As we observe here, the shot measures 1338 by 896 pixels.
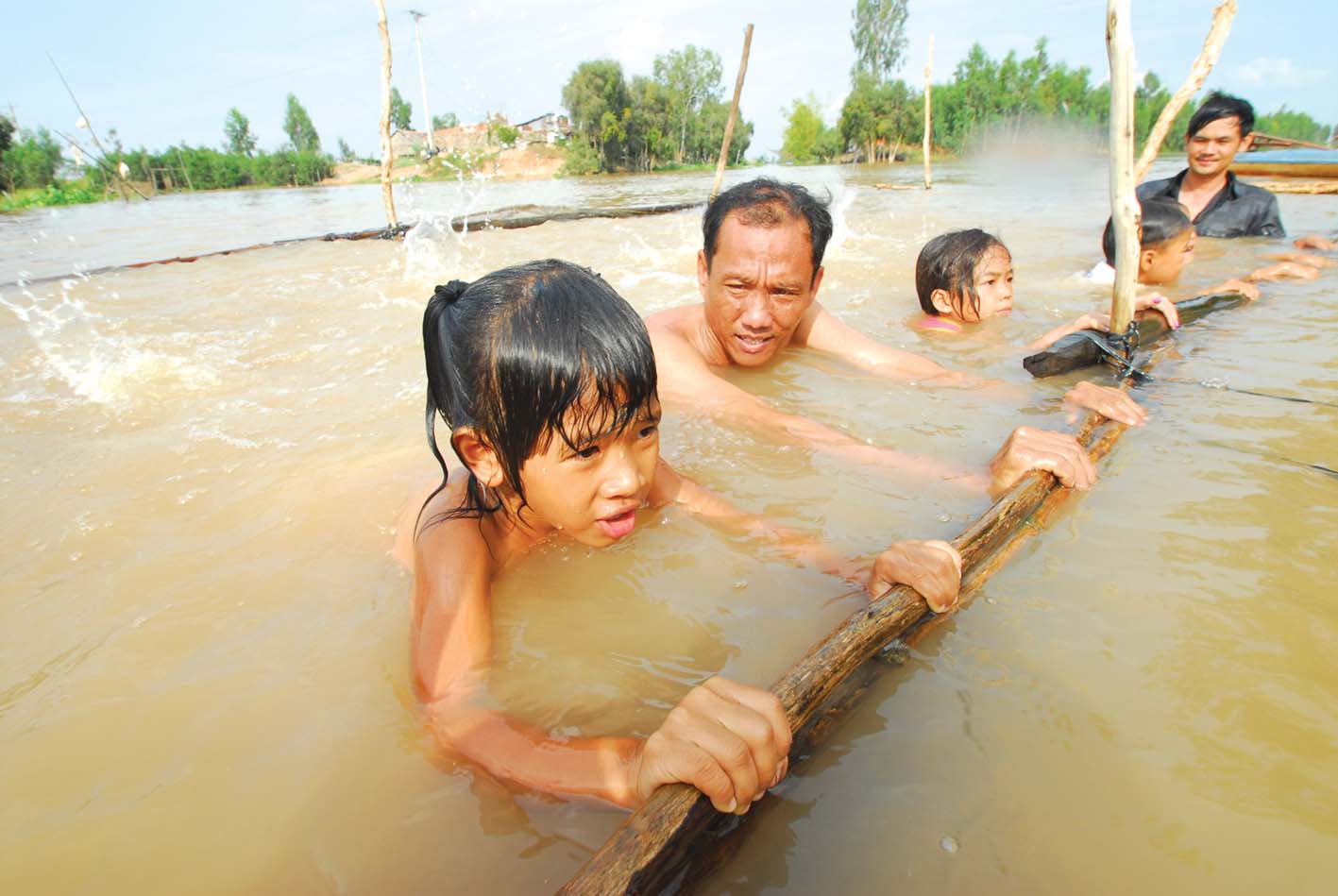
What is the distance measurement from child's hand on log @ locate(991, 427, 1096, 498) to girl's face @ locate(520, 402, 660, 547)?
1299mm

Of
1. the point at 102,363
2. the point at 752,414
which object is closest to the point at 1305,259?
the point at 752,414

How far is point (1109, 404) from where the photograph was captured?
296 cm

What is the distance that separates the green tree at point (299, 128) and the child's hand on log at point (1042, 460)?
83.5 metres

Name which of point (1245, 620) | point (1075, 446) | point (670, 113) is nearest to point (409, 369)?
point (1075, 446)

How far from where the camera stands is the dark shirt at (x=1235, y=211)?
7.55 m

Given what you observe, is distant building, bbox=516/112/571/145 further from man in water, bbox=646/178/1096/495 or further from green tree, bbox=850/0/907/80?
man in water, bbox=646/178/1096/495

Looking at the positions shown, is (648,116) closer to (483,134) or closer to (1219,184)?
(483,134)

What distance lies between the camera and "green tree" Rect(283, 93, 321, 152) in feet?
233

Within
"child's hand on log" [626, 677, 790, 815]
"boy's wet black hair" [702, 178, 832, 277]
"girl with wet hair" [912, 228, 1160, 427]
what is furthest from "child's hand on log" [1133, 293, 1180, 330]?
"child's hand on log" [626, 677, 790, 815]

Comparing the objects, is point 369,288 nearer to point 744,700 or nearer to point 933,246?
point 933,246

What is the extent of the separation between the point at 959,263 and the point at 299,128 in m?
84.2

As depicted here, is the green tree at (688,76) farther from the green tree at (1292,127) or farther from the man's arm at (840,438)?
the man's arm at (840,438)

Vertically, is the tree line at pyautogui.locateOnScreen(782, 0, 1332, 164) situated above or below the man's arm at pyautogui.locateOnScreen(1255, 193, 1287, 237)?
above

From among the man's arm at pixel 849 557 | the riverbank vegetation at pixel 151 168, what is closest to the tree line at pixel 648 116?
the riverbank vegetation at pixel 151 168
